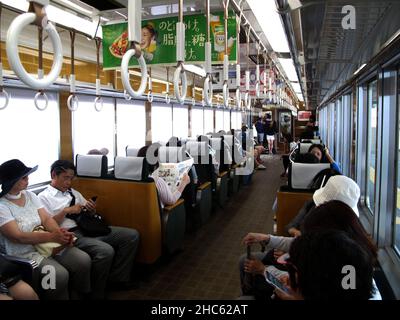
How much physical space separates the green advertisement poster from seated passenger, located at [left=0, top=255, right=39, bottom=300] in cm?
221

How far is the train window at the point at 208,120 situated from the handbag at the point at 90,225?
7566 mm

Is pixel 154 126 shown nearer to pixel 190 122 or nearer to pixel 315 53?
pixel 190 122

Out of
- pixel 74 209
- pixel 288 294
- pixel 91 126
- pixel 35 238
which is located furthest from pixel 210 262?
pixel 91 126

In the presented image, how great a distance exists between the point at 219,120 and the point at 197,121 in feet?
7.99

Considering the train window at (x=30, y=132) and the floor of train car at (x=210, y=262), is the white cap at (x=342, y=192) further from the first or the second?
the train window at (x=30, y=132)

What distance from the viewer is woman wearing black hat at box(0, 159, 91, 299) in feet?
6.76

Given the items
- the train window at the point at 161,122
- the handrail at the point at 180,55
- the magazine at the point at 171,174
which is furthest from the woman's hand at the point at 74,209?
the train window at the point at 161,122

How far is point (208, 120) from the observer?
10.3 m

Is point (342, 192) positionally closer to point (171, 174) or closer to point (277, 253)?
point (277, 253)

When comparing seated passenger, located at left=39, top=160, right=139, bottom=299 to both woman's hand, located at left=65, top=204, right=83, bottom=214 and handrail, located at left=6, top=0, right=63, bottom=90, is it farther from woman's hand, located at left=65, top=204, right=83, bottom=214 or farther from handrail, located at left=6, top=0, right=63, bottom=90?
handrail, located at left=6, top=0, right=63, bottom=90

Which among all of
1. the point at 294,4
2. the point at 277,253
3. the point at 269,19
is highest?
the point at 269,19

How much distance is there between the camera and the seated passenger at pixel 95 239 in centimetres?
247

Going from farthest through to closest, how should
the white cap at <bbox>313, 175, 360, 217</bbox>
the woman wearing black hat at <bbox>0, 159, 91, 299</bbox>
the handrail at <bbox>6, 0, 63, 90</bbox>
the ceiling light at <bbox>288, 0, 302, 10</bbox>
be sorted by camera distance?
the woman wearing black hat at <bbox>0, 159, 91, 299</bbox> < the white cap at <bbox>313, 175, 360, 217</bbox> < the ceiling light at <bbox>288, 0, 302, 10</bbox> < the handrail at <bbox>6, 0, 63, 90</bbox>

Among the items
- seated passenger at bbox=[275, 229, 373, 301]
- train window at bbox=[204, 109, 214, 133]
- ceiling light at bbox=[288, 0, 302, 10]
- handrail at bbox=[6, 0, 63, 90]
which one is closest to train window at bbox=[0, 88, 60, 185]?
handrail at bbox=[6, 0, 63, 90]
